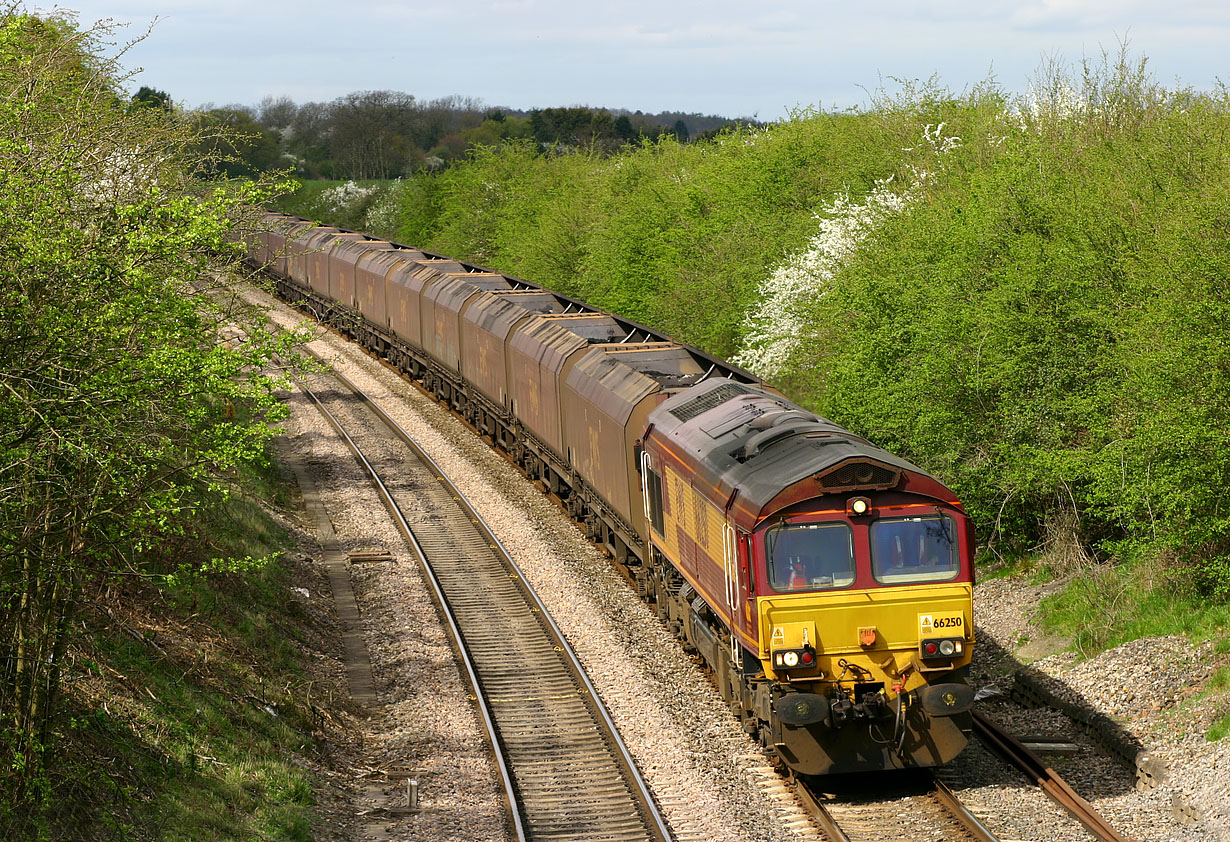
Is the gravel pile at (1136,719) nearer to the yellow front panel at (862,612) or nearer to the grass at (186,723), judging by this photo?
the yellow front panel at (862,612)

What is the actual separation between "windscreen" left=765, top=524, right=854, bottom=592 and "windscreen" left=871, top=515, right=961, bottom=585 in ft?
0.94

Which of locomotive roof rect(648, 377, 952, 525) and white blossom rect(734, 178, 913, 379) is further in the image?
white blossom rect(734, 178, 913, 379)

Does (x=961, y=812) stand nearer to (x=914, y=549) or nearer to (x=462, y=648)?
(x=914, y=549)

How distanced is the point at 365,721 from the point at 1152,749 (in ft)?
30.8

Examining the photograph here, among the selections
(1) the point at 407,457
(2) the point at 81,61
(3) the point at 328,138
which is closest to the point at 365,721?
(2) the point at 81,61

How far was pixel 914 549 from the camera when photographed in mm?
12008

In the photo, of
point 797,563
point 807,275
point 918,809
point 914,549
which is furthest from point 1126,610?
point 807,275

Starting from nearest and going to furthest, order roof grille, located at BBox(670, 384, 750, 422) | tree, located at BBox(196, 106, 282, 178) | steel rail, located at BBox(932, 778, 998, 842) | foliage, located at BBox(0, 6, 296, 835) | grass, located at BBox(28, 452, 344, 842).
A: foliage, located at BBox(0, 6, 296, 835), grass, located at BBox(28, 452, 344, 842), steel rail, located at BBox(932, 778, 998, 842), roof grille, located at BBox(670, 384, 750, 422), tree, located at BBox(196, 106, 282, 178)

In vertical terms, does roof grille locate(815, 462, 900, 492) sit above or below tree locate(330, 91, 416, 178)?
below

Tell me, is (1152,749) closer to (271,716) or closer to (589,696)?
(589,696)

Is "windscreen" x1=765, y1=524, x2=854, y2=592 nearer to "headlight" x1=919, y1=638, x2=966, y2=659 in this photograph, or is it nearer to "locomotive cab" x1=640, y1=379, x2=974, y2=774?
"locomotive cab" x1=640, y1=379, x2=974, y2=774

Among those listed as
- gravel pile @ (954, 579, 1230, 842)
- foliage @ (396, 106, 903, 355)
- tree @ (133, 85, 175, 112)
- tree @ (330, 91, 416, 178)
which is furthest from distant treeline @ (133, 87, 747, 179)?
gravel pile @ (954, 579, 1230, 842)

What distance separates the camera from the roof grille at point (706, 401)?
15.8m

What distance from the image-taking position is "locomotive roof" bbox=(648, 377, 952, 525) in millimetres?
11844
